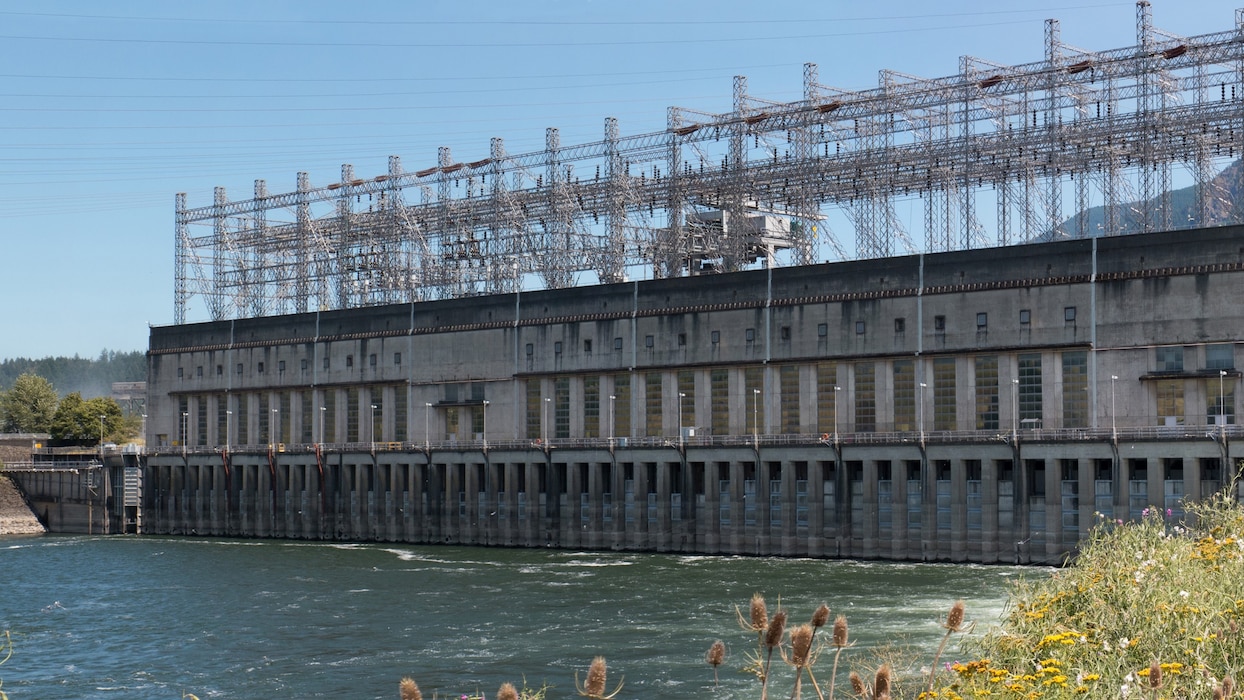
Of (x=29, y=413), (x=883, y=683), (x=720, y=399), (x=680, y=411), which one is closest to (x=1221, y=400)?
(x=720, y=399)

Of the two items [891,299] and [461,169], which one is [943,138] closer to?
[891,299]

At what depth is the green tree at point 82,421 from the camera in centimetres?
16600

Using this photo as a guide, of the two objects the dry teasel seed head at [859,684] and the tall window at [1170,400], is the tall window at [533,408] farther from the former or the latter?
the dry teasel seed head at [859,684]

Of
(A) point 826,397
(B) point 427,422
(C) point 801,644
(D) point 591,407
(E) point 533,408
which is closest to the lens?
(C) point 801,644

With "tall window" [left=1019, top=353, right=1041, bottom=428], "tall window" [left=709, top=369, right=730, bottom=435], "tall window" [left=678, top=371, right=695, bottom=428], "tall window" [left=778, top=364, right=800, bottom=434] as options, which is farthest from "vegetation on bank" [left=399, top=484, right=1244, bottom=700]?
"tall window" [left=678, top=371, right=695, bottom=428]

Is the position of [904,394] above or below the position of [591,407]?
above

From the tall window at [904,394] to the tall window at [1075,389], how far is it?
28.2ft

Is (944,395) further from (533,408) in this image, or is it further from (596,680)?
(596,680)

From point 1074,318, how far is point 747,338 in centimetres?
2001

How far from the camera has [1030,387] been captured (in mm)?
83250

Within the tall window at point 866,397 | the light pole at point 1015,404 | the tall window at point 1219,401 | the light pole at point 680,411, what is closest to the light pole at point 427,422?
the light pole at point 680,411

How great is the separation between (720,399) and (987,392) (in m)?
17.3

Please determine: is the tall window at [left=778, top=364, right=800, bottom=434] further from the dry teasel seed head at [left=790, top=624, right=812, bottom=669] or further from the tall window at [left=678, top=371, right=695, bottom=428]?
the dry teasel seed head at [left=790, top=624, right=812, bottom=669]

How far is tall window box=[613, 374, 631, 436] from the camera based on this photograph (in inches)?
3920
